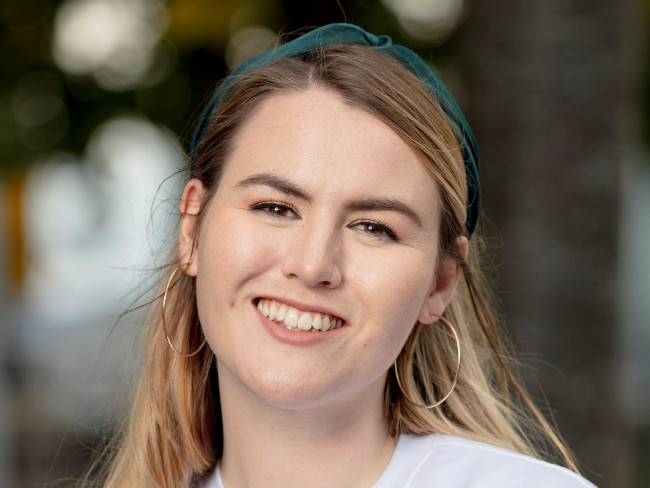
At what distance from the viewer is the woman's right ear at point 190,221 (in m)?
2.67

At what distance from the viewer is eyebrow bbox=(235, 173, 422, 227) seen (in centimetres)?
232

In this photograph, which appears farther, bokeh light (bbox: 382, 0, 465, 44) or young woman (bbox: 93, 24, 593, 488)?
bokeh light (bbox: 382, 0, 465, 44)

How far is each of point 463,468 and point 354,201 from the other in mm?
767

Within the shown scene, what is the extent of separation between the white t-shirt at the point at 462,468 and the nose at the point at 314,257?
23.6 inches

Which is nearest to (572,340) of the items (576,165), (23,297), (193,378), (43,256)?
(576,165)

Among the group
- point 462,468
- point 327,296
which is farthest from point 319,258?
point 462,468

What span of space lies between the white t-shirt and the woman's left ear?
1.16 feet

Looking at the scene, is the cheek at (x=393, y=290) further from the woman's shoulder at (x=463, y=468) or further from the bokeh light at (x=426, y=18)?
the bokeh light at (x=426, y=18)

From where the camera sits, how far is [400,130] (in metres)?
2.40

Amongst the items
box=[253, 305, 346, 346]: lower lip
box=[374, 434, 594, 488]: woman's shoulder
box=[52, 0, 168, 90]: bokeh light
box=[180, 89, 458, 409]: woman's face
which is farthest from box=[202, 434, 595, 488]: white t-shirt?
box=[52, 0, 168, 90]: bokeh light

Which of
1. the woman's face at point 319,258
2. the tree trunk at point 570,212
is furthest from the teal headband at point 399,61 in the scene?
the tree trunk at point 570,212

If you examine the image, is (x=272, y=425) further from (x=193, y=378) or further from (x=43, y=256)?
(x=43, y=256)

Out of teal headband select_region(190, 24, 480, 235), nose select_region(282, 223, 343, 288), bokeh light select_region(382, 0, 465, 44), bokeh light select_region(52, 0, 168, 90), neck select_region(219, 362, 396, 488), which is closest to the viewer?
nose select_region(282, 223, 343, 288)

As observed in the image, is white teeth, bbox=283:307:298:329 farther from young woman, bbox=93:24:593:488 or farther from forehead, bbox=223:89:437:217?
forehead, bbox=223:89:437:217
